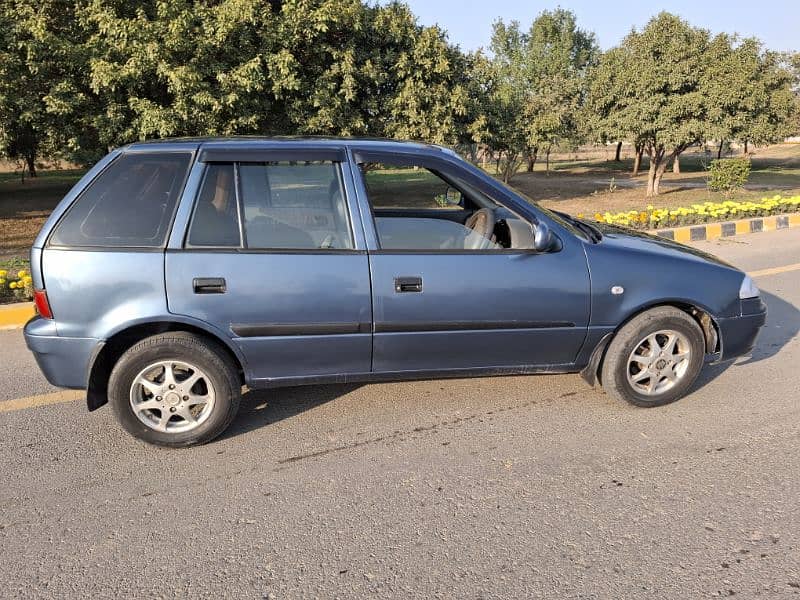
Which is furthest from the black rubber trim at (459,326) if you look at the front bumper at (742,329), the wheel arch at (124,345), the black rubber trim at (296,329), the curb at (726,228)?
the curb at (726,228)

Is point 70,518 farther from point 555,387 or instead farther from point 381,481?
point 555,387

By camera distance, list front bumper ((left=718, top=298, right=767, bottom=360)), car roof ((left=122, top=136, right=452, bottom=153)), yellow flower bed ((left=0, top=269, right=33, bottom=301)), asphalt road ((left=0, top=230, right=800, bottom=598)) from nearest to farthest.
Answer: asphalt road ((left=0, top=230, right=800, bottom=598)), car roof ((left=122, top=136, right=452, bottom=153)), front bumper ((left=718, top=298, right=767, bottom=360)), yellow flower bed ((left=0, top=269, right=33, bottom=301))

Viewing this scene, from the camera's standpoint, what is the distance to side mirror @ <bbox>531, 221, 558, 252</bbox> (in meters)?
3.13

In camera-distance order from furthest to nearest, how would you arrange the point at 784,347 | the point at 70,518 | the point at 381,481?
the point at 784,347 → the point at 381,481 → the point at 70,518

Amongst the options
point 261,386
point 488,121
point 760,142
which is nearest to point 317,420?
point 261,386

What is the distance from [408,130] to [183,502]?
38.2 feet

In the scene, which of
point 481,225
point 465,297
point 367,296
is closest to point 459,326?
point 465,297

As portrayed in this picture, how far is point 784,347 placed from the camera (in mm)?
4590

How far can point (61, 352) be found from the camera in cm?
299

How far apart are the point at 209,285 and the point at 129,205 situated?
0.61 meters

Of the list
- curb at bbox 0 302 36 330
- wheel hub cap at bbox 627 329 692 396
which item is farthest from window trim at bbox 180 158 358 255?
curb at bbox 0 302 36 330

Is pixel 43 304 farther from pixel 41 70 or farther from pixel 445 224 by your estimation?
pixel 41 70

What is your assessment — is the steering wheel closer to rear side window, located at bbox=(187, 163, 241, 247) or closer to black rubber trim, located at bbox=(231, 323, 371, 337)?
black rubber trim, located at bbox=(231, 323, 371, 337)

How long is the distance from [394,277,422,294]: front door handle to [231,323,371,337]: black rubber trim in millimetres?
254
